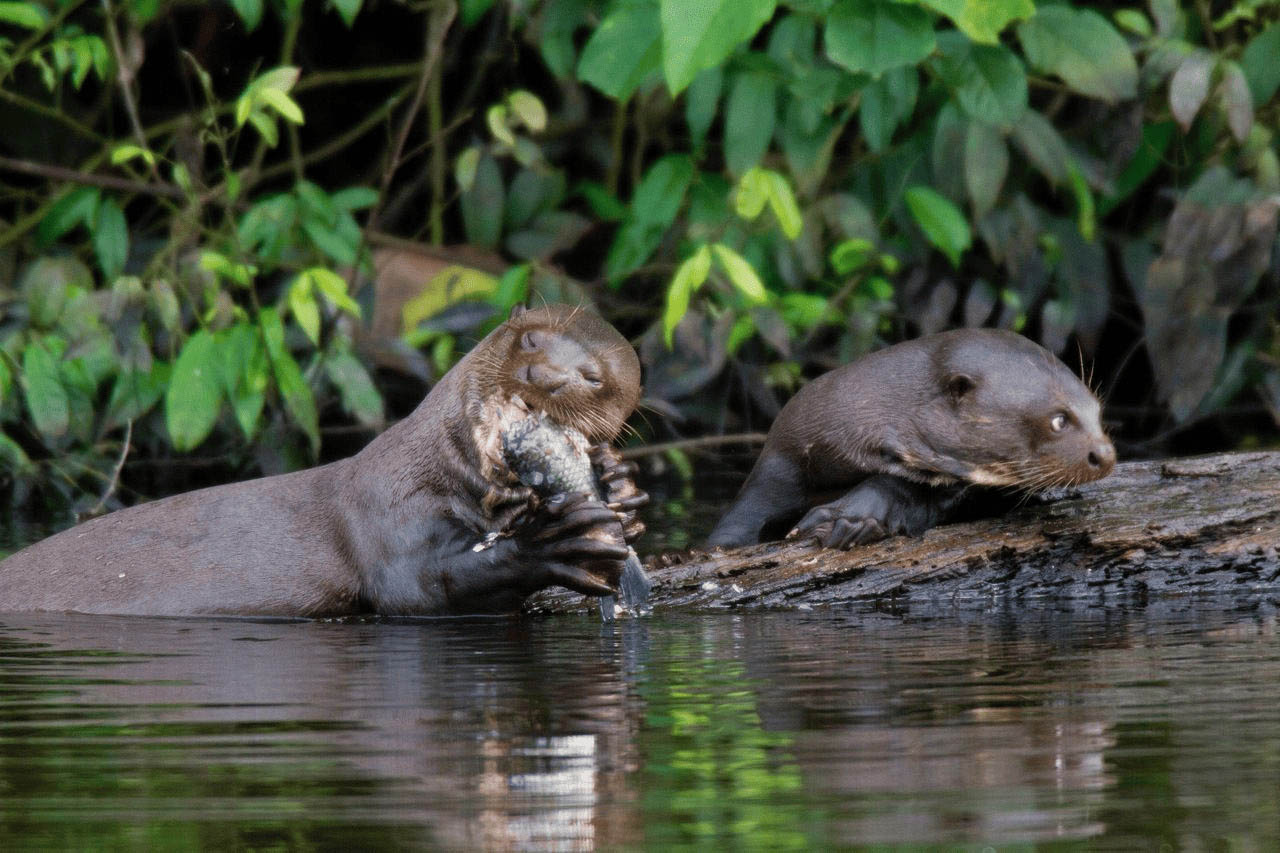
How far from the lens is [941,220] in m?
5.93

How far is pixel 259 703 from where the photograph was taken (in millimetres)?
2488

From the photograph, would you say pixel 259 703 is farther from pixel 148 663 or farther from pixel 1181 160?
pixel 1181 160

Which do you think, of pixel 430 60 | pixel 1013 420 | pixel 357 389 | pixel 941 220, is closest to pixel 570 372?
pixel 1013 420

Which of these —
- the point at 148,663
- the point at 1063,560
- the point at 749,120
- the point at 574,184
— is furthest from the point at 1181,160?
the point at 148,663

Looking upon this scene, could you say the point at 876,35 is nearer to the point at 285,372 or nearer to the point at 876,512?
the point at 876,512

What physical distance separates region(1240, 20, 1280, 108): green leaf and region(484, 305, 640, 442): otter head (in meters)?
3.05

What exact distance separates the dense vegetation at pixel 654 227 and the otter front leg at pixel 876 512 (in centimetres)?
142

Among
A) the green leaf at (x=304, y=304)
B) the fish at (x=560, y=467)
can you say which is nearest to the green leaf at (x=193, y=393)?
the green leaf at (x=304, y=304)

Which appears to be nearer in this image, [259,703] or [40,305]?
[259,703]

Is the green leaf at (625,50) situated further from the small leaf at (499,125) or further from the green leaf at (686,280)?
the small leaf at (499,125)

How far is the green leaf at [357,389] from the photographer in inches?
221

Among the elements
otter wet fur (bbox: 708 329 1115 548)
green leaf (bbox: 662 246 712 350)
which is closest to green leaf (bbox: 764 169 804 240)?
green leaf (bbox: 662 246 712 350)

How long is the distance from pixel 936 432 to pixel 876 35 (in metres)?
0.93

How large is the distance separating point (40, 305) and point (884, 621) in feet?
10.9
